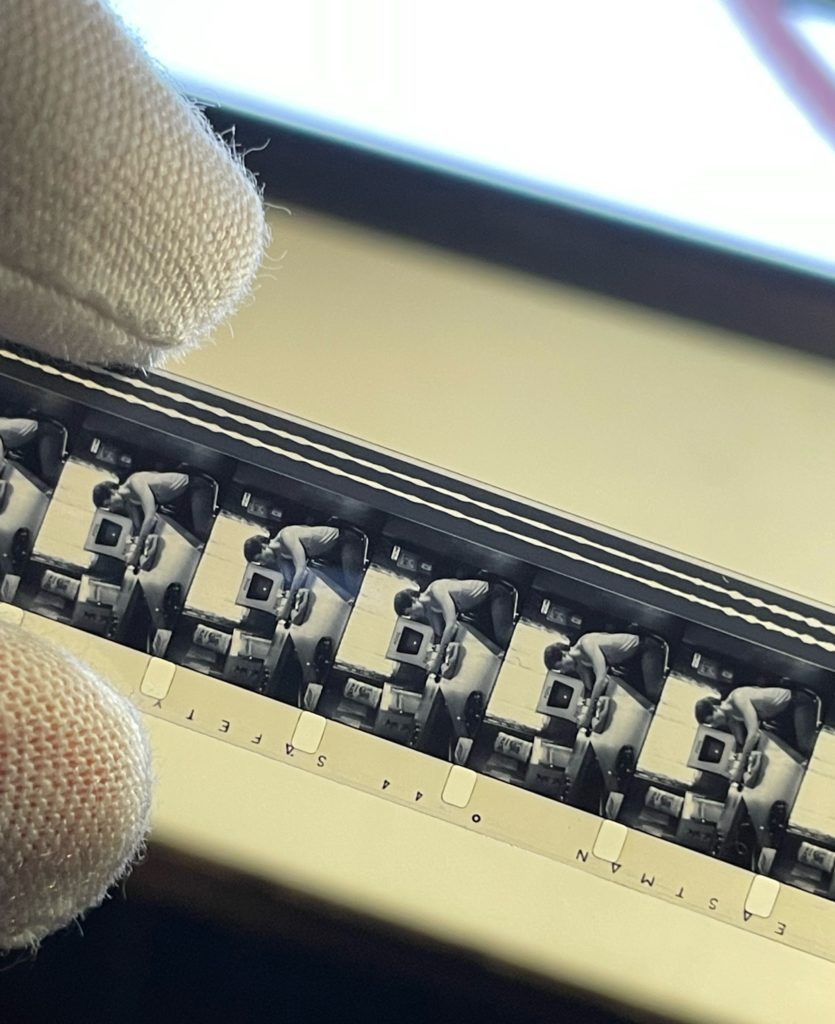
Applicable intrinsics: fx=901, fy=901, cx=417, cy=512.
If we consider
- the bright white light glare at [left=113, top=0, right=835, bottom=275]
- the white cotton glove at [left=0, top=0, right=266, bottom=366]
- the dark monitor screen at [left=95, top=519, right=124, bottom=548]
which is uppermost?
the bright white light glare at [left=113, top=0, right=835, bottom=275]

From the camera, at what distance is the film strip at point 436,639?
431 mm

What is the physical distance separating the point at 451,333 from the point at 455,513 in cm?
9

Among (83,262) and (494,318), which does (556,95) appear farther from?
(83,262)

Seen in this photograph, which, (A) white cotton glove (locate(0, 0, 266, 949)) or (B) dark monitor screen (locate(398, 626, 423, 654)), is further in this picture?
(B) dark monitor screen (locate(398, 626, 423, 654))

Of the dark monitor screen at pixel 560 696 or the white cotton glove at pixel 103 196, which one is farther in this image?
the dark monitor screen at pixel 560 696

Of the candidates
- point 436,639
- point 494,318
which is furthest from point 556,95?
point 436,639

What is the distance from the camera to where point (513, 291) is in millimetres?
454

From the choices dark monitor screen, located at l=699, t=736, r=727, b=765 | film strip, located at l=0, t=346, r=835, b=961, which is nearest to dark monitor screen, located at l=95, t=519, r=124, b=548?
film strip, located at l=0, t=346, r=835, b=961

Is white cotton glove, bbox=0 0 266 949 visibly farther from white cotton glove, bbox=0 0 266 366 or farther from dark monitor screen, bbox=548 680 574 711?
dark monitor screen, bbox=548 680 574 711

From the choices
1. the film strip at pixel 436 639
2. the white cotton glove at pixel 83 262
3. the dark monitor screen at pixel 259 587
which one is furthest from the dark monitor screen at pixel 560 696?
the white cotton glove at pixel 83 262

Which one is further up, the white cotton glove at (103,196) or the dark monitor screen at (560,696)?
the white cotton glove at (103,196)

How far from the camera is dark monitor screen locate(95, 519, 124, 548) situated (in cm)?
44

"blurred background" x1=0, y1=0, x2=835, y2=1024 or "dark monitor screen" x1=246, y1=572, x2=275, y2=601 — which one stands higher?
"blurred background" x1=0, y1=0, x2=835, y2=1024

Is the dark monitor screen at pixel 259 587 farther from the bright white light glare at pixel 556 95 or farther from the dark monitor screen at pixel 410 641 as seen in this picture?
the bright white light glare at pixel 556 95
